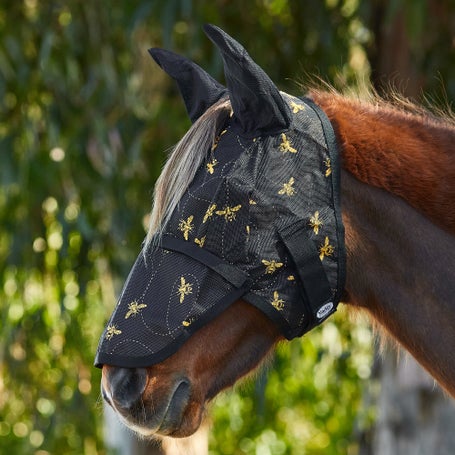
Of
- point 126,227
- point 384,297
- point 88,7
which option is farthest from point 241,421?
point 384,297

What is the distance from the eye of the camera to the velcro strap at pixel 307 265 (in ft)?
7.54

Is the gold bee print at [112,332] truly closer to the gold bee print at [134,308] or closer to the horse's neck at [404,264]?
the gold bee print at [134,308]

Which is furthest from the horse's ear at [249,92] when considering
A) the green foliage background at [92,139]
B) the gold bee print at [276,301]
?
the green foliage background at [92,139]

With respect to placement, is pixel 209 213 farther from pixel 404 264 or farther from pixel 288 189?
pixel 404 264

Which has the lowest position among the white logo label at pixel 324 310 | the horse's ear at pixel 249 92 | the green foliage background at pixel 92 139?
the green foliage background at pixel 92 139

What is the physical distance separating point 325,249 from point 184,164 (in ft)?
1.26

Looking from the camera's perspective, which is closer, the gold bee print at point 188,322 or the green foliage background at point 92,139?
the gold bee print at point 188,322

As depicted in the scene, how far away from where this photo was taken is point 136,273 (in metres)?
2.31

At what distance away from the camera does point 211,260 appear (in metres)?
2.27

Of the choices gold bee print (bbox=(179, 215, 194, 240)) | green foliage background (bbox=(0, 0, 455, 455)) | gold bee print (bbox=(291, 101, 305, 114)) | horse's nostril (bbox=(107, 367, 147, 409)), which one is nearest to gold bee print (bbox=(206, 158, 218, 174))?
gold bee print (bbox=(179, 215, 194, 240))

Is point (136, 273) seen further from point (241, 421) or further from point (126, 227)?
point (241, 421)

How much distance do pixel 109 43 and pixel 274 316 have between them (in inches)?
123

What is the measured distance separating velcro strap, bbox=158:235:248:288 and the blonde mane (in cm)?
6

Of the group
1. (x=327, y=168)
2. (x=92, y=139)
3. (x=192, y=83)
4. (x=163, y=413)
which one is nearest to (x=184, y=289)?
(x=163, y=413)
